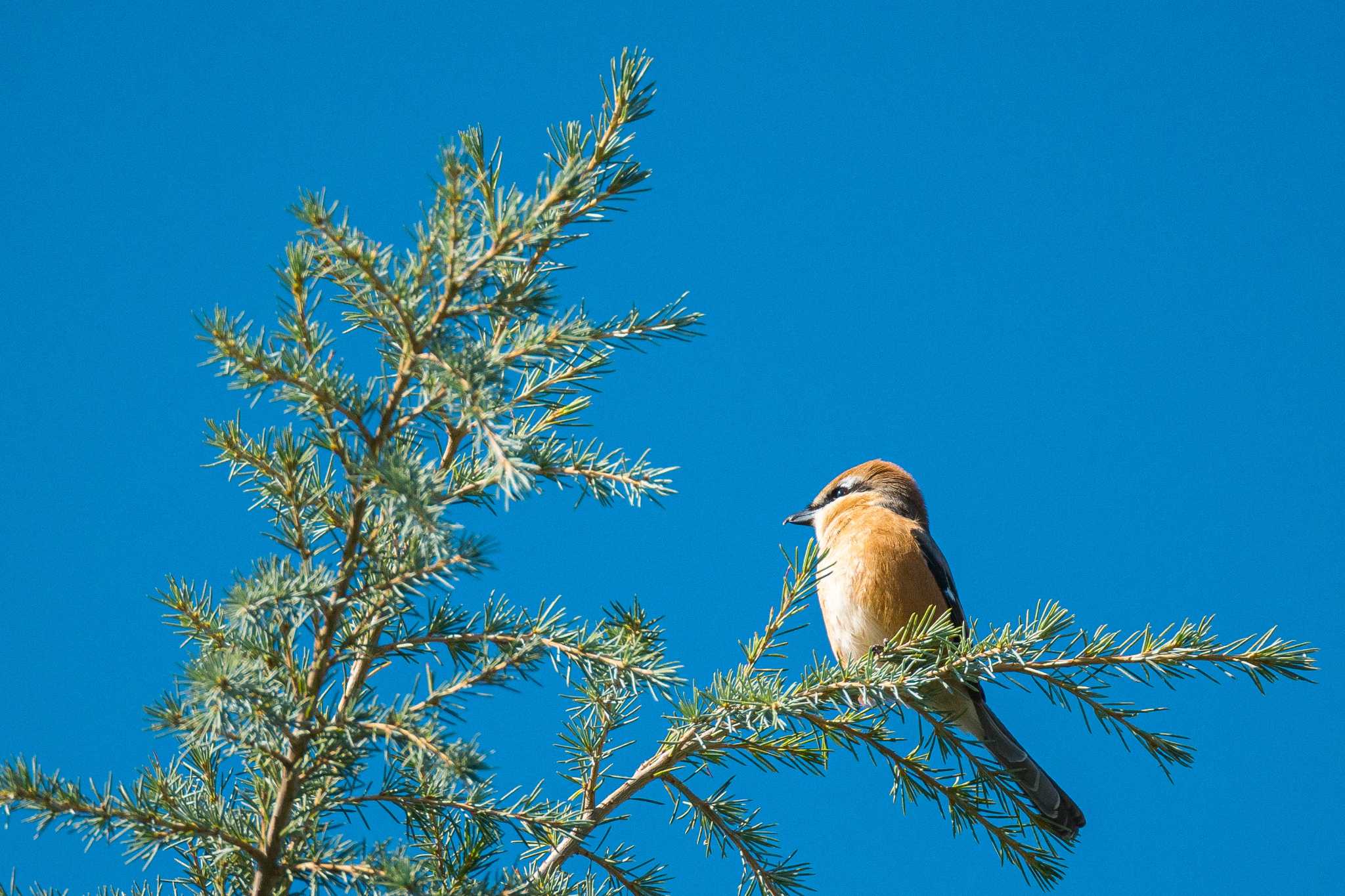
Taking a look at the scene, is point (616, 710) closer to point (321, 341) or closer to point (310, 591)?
point (310, 591)

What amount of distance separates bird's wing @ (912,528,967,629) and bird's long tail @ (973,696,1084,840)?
1.96ft

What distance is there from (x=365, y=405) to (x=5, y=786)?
2.75 feet

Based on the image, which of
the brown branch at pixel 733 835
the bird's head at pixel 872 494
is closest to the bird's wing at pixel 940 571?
the bird's head at pixel 872 494

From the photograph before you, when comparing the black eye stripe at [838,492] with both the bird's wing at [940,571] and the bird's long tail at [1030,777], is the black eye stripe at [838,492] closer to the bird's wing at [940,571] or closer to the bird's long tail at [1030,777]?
the bird's wing at [940,571]

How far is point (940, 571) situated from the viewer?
4297 mm

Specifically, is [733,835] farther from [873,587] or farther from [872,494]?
[872,494]

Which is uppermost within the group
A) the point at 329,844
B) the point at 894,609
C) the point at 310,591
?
the point at 894,609

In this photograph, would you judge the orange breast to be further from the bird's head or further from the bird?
the bird's head

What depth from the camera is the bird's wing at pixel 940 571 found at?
13.9 ft

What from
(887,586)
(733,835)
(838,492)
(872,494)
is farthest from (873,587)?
(733,835)

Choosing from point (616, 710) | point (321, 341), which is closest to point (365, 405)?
point (321, 341)

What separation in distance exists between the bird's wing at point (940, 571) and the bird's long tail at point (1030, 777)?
1.96 feet

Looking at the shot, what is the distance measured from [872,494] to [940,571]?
0.51 metres

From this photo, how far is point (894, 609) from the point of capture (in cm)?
402
